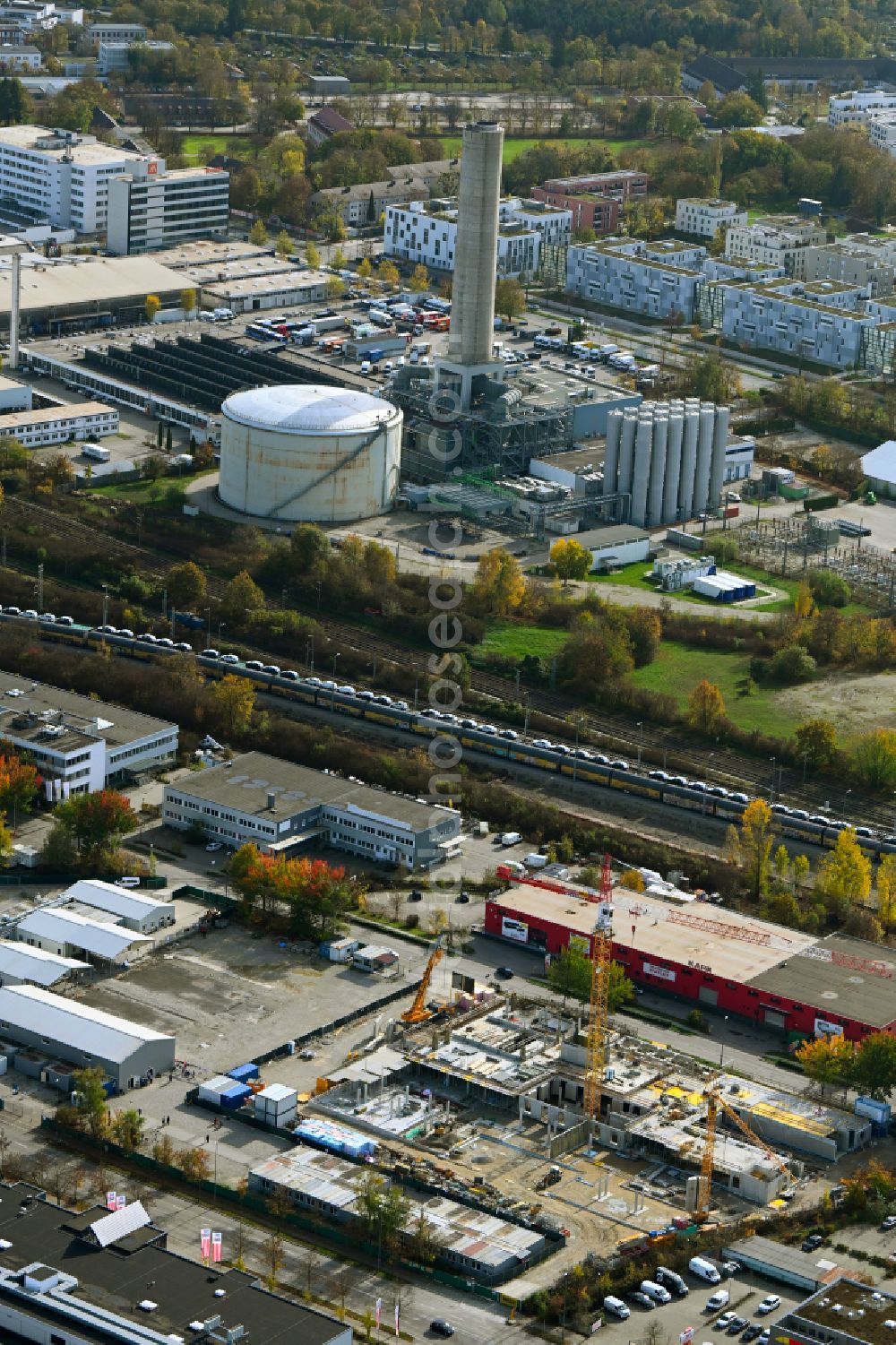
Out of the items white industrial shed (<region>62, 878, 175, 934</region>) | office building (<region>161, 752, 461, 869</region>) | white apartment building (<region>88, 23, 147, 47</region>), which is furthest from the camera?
white apartment building (<region>88, 23, 147, 47</region>)

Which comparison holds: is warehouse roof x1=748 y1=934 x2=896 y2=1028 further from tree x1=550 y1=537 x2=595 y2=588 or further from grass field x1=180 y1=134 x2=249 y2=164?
grass field x1=180 y1=134 x2=249 y2=164

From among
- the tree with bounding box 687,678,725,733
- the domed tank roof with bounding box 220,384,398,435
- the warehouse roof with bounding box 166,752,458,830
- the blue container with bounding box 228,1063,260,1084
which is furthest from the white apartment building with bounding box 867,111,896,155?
the blue container with bounding box 228,1063,260,1084

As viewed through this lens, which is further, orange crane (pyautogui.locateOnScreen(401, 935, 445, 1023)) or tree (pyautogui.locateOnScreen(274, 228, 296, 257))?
tree (pyautogui.locateOnScreen(274, 228, 296, 257))

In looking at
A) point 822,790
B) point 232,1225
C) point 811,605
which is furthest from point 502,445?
point 232,1225

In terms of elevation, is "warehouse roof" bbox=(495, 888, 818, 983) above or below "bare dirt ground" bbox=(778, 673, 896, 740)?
below

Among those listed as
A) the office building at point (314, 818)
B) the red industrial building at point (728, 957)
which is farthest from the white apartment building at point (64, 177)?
the red industrial building at point (728, 957)

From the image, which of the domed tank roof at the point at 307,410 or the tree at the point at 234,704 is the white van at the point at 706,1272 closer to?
the tree at the point at 234,704

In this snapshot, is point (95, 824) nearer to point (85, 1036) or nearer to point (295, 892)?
point (295, 892)

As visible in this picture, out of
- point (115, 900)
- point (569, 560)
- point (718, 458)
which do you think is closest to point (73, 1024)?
point (115, 900)
